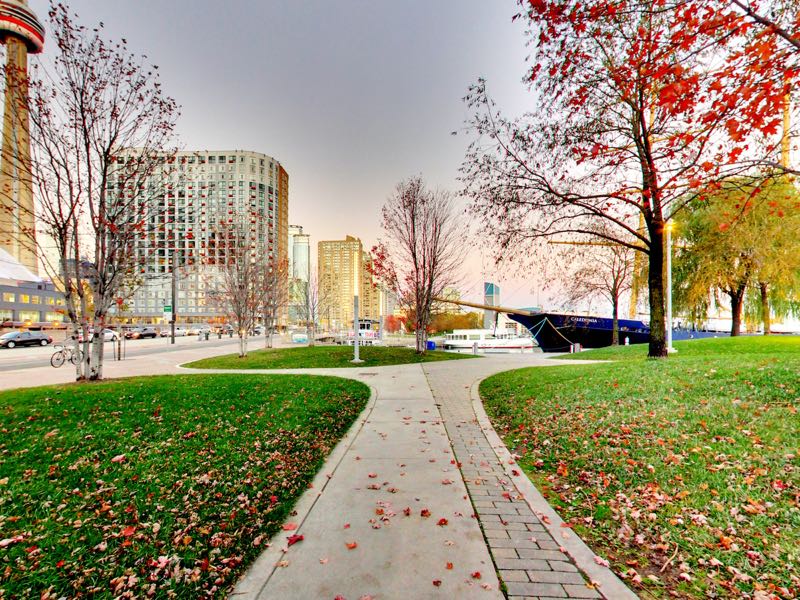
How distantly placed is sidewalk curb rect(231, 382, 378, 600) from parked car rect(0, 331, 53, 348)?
36125 mm

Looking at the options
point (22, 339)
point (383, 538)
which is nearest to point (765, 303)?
point (383, 538)

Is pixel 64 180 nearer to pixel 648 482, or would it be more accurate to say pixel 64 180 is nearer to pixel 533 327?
pixel 648 482

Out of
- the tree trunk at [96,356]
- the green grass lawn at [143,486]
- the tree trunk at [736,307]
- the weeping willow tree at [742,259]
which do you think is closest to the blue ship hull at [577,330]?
the weeping willow tree at [742,259]

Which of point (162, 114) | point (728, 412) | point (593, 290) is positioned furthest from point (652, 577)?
point (593, 290)

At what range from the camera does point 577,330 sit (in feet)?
109

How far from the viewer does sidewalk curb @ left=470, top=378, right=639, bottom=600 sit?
8.80 feet

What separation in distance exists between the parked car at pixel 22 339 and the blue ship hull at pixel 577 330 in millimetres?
42641

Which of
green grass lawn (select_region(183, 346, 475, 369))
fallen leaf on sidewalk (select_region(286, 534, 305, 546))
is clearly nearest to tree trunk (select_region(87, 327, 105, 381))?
green grass lawn (select_region(183, 346, 475, 369))

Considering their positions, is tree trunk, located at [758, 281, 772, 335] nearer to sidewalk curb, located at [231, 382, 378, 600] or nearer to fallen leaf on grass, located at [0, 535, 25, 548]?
sidewalk curb, located at [231, 382, 378, 600]

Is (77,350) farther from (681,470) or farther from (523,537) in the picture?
(681,470)

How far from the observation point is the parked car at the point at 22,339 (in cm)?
2755

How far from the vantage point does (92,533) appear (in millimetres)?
3182

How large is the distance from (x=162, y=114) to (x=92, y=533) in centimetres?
1017

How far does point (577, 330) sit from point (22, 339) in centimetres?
4704
